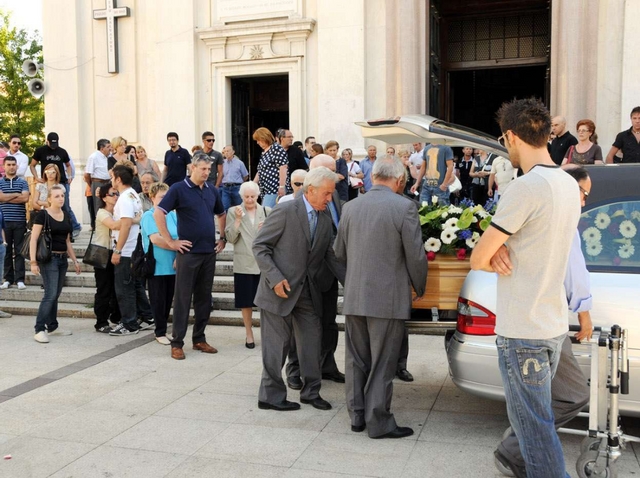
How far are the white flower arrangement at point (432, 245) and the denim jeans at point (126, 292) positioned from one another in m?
4.23

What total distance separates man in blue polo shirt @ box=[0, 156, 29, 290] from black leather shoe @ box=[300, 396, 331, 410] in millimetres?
6263

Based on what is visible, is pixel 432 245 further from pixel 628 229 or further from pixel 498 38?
pixel 498 38

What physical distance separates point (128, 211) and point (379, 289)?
4.35 metres

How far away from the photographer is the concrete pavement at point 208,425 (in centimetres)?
428

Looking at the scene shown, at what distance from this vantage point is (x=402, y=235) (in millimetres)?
4621

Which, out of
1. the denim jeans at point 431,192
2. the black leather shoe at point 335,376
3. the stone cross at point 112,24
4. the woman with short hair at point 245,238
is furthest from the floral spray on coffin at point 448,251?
the stone cross at point 112,24

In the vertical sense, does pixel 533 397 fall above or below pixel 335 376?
above

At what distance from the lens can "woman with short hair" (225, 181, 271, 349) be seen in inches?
288

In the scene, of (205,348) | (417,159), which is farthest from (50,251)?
(417,159)

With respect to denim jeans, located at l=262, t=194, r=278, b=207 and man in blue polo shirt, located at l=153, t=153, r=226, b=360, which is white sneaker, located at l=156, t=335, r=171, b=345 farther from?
denim jeans, located at l=262, t=194, r=278, b=207

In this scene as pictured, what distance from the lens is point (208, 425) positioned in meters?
5.05

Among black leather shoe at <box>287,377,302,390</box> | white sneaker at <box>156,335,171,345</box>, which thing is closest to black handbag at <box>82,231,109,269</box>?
white sneaker at <box>156,335,171,345</box>

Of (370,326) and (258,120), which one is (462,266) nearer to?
(370,326)

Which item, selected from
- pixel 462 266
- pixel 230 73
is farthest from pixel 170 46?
pixel 462 266
